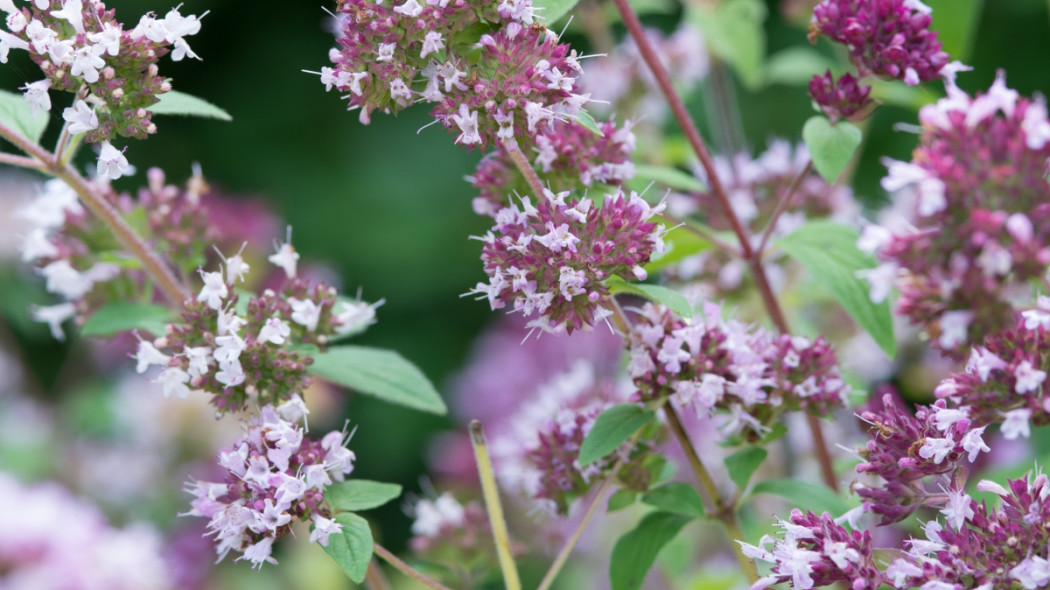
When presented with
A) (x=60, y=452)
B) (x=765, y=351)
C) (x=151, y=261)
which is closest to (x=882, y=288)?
(x=765, y=351)

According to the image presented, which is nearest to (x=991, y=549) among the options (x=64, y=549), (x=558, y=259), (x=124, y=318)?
(x=558, y=259)

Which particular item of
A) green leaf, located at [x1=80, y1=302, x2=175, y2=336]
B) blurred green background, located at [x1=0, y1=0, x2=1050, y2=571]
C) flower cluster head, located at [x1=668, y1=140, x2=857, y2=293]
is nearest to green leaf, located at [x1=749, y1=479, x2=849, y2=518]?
flower cluster head, located at [x1=668, y1=140, x2=857, y2=293]

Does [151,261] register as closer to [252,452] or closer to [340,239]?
[252,452]

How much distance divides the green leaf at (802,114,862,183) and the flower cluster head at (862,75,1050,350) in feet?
0.17

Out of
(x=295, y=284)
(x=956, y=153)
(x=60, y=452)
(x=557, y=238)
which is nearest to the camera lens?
(x=557, y=238)

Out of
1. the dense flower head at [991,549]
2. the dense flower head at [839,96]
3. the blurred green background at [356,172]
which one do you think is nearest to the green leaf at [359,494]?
the dense flower head at [991,549]

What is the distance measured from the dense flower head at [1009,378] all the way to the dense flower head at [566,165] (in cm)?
32

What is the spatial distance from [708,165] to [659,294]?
0.27 metres

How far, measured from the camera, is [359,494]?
0.85m

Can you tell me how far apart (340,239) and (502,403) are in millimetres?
1164

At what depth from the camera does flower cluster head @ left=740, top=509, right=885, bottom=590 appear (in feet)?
2.35

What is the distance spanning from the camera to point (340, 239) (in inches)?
131

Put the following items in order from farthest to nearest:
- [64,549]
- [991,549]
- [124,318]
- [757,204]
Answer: [64,549], [757,204], [124,318], [991,549]

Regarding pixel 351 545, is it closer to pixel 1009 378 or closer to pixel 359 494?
pixel 359 494
